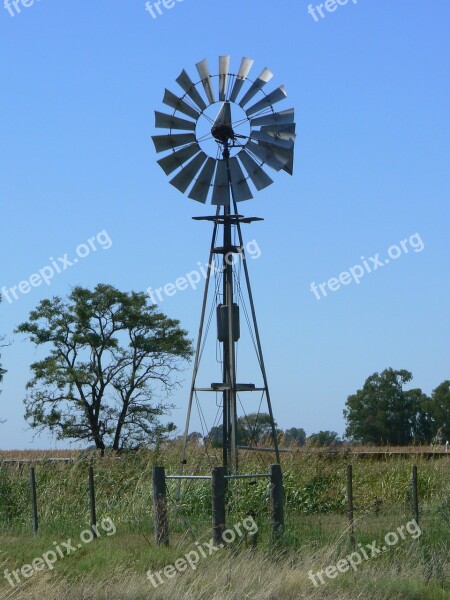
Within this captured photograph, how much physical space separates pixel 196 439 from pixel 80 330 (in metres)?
24.0

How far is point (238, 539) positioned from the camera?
12867 mm

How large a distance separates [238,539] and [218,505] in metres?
0.51

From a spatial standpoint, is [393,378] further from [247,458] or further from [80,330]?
[247,458]

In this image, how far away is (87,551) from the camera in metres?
13.2

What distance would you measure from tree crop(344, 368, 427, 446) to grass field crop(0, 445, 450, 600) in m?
34.1

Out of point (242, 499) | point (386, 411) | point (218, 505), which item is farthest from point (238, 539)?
point (386, 411)

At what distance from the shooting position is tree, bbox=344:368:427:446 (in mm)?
54750

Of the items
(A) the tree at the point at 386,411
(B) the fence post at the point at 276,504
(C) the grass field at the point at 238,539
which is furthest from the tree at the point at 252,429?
(A) the tree at the point at 386,411

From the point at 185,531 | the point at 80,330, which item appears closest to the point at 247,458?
the point at 185,531

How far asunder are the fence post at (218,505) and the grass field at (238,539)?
0.21 m

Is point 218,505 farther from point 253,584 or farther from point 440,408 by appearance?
point 440,408

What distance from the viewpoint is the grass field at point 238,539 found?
11.2 meters

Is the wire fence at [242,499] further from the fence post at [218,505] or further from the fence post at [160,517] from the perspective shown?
the fence post at [218,505]

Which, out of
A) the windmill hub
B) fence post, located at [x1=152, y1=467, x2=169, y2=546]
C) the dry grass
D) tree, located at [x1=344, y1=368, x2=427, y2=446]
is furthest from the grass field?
tree, located at [x1=344, y1=368, x2=427, y2=446]
